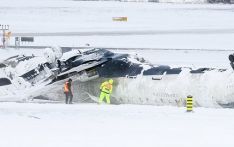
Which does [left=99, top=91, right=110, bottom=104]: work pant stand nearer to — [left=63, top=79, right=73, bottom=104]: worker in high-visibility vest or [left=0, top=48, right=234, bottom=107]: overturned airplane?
[left=0, top=48, right=234, bottom=107]: overturned airplane

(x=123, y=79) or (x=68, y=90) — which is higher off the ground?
(x=123, y=79)

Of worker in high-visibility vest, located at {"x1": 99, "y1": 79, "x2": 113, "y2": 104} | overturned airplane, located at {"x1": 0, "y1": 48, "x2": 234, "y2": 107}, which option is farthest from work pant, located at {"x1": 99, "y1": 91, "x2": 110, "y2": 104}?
Result: overturned airplane, located at {"x1": 0, "y1": 48, "x2": 234, "y2": 107}

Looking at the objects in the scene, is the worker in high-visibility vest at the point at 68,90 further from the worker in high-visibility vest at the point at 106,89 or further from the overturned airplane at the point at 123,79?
the worker in high-visibility vest at the point at 106,89

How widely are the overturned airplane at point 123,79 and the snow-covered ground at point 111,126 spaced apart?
2.44ft

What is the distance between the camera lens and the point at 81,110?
22516 mm

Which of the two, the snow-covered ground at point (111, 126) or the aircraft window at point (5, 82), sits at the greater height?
the aircraft window at point (5, 82)

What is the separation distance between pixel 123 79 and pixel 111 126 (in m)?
4.78

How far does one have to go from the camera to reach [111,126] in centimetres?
1962

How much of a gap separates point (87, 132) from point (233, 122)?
19.5 ft

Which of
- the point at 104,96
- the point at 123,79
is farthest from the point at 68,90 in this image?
the point at 123,79

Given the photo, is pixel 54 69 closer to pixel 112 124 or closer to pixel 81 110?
pixel 81 110

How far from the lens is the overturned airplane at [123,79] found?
73.0ft

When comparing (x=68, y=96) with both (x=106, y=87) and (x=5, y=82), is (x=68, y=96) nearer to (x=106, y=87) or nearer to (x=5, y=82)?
(x=106, y=87)

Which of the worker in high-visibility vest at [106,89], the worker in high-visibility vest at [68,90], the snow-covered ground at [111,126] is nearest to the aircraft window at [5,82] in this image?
the snow-covered ground at [111,126]
